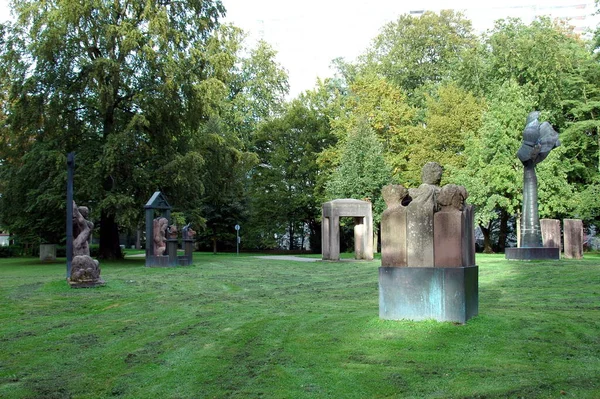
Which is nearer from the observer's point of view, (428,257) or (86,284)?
(428,257)

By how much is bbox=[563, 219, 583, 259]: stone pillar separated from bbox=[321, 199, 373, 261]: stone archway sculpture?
29.5 feet

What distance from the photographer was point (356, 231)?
30703 mm

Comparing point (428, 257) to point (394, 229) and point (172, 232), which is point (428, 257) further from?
point (172, 232)

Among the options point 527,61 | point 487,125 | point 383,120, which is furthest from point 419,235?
point 383,120

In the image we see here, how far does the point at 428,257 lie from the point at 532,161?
16318mm

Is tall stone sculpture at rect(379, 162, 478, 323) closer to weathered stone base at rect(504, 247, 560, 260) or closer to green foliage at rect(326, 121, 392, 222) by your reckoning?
weathered stone base at rect(504, 247, 560, 260)

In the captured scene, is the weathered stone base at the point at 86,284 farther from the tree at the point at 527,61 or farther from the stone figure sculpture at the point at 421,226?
the tree at the point at 527,61

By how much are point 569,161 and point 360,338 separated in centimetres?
3516

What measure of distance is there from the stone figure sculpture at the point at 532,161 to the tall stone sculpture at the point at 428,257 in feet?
49.9

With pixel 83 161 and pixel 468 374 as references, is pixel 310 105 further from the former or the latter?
pixel 468 374

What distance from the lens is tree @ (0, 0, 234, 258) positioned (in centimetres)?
2925

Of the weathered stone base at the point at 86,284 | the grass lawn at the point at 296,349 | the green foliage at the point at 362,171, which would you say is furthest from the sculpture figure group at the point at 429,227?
the green foliage at the point at 362,171

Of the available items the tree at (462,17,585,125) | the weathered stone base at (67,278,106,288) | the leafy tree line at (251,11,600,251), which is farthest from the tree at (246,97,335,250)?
the weathered stone base at (67,278,106,288)

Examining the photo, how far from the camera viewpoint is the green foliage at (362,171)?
38.8m
